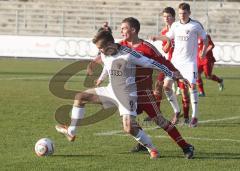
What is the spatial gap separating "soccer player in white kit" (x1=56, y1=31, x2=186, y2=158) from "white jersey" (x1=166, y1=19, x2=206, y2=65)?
4.06 m

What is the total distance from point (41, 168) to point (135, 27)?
2489 millimetres

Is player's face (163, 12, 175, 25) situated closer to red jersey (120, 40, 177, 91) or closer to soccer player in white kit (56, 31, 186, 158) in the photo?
red jersey (120, 40, 177, 91)

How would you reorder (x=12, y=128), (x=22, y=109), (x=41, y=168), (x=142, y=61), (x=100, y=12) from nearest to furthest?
(x=41, y=168)
(x=142, y=61)
(x=12, y=128)
(x=22, y=109)
(x=100, y=12)

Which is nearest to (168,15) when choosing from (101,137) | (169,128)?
(101,137)

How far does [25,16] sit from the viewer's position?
45.7m

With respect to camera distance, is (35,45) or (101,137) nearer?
(101,137)

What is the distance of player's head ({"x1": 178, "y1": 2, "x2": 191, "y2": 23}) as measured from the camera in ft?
43.0

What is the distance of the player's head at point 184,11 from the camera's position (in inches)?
516

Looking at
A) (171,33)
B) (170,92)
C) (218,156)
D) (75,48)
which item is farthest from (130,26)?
(75,48)

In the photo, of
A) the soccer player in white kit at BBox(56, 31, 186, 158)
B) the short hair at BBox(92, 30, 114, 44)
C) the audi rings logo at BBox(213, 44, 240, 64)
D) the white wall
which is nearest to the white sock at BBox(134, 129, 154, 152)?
the soccer player in white kit at BBox(56, 31, 186, 158)

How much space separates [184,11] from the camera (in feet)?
43.6

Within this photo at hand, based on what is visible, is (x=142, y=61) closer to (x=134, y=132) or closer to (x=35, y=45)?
(x=134, y=132)

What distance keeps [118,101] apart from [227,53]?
26252 millimetres

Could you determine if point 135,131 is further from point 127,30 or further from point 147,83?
point 127,30
